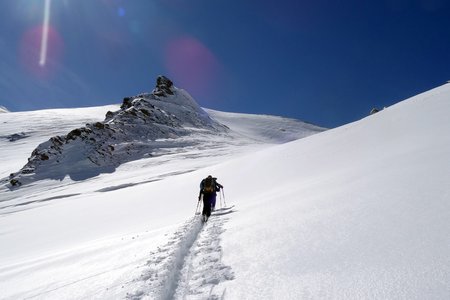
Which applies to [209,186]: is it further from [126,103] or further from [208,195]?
A: [126,103]

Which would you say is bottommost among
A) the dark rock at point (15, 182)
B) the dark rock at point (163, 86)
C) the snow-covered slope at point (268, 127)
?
the dark rock at point (15, 182)

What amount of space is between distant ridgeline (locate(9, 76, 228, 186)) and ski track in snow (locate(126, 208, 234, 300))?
43.4 metres

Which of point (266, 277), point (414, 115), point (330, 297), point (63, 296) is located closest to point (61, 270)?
point (63, 296)

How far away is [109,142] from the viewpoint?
2261 inches

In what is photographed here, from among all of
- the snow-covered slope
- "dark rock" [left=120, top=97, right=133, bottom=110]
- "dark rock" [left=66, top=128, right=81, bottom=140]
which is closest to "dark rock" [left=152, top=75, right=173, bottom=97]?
"dark rock" [left=120, top=97, right=133, bottom=110]

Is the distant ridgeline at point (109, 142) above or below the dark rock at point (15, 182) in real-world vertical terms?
above

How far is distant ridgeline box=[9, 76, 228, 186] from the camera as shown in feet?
161

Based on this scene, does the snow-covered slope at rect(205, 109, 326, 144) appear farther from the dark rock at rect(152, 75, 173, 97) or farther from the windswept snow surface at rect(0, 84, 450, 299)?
the windswept snow surface at rect(0, 84, 450, 299)

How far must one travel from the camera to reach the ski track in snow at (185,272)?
14.4 feet

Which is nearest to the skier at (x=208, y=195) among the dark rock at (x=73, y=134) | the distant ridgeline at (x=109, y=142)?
the distant ridgeline at (x=109, y=142)

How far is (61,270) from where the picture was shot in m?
6.56

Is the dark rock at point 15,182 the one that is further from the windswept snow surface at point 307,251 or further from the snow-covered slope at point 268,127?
the snow-covered slope at point 268,127

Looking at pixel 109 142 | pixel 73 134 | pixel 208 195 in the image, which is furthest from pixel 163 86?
pixel 208 195

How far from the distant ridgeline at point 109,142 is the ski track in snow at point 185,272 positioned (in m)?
43.4
